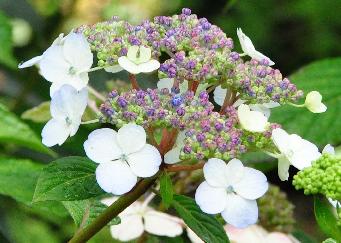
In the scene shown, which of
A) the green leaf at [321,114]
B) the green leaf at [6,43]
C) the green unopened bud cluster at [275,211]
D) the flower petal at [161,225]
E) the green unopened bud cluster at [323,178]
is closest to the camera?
the green unopened bud cluster at [323,178]

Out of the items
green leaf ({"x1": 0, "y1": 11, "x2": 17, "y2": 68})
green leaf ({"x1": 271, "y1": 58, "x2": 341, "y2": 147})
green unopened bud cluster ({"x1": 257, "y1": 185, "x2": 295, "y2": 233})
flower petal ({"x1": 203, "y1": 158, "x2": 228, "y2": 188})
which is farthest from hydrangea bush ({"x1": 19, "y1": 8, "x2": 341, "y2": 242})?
green leaf ({"x1": 0, "y1": 11, "x2": 17, "y2": 68})

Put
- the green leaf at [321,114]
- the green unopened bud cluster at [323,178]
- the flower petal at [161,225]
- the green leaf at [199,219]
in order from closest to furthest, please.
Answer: the green unopened bud cluster at [323,178]
the green leaf at [199,219]
the flower petal at [161,225]
the green leaf at [321,114]

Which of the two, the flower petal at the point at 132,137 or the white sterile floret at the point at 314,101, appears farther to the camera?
the white sterile floret at the point at 314,101

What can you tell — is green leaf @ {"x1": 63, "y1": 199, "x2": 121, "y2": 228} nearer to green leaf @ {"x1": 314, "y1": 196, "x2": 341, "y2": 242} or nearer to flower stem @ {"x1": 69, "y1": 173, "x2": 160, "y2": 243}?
flower stem @ {"x1": 69, "y1": 173, "x2": 160, "y2": 243}

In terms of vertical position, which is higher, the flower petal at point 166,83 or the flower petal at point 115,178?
the flower petal at point 166,83

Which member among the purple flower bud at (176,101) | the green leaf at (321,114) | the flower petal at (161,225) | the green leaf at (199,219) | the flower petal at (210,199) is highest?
the purple flower bud at (176,101)

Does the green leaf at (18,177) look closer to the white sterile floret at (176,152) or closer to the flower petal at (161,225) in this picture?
the flower petal at (161,225)

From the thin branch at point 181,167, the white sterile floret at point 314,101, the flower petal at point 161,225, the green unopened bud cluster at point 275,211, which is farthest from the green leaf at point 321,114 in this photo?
the thin branch at point 181,167
